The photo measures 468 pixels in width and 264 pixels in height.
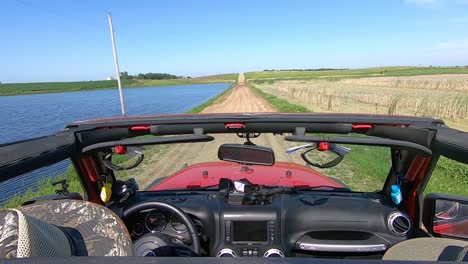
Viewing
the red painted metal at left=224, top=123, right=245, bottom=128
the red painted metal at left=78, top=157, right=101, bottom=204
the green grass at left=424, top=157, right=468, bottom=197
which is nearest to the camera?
the red painted metal at left=224, top=123, right=245, bottom=128

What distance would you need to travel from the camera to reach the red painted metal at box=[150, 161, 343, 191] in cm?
376

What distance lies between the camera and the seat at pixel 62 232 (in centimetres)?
106

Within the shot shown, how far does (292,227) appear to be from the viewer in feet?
9.80

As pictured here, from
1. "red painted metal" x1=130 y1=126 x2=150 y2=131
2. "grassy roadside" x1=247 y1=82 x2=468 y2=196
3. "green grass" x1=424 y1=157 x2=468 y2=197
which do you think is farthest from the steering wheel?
"green grass" x1=424 y1=157 x2=468 y2=197

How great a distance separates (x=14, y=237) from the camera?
3.46 ft

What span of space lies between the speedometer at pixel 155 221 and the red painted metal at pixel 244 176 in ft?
2.79

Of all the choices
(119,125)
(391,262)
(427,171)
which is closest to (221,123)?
(119,125)

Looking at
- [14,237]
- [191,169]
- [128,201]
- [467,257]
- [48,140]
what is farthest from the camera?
[191,169]

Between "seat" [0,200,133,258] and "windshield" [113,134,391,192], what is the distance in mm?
1342

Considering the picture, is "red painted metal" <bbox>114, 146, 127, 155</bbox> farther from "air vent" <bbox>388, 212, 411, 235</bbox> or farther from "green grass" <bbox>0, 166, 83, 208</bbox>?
"green grass" <bbox>0, 166, 83, 208</bbox>

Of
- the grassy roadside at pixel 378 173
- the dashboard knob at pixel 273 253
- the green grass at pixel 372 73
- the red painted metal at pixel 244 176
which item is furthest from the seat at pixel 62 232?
the green grass at pixel 372 73

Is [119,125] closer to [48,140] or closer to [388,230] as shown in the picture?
[48,140]

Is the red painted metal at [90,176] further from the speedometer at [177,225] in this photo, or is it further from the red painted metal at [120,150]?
the speedometer at [177,225]

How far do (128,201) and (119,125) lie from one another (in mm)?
853
